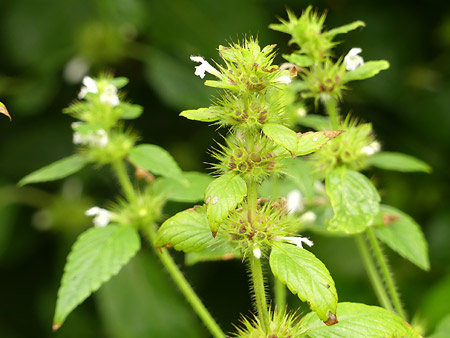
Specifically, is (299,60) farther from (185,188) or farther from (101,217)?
(101,217)

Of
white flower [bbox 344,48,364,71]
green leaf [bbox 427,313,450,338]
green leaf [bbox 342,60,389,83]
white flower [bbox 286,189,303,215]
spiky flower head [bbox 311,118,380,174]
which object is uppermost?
white flower [bbox 344,48,364,71]

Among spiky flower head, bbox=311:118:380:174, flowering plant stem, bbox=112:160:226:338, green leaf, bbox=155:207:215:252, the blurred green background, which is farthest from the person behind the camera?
the blurred green background

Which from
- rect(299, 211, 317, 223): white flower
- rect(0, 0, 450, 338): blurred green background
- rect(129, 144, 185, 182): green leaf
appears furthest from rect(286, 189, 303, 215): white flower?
rect(0, 0, 450, 338): blurred green background

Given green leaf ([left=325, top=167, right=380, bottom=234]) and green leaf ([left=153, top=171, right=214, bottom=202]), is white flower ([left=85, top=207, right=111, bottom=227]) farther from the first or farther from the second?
green leaf ([left=325, top=167, right=380, bottom=234])

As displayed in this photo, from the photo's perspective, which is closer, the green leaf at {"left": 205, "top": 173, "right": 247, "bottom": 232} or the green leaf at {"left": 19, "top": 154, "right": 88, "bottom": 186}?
the green leaf at {"left": 205, "top": 173, "right": 247, "bottom": 232}

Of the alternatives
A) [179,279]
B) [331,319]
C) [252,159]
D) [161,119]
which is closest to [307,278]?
[331,319]

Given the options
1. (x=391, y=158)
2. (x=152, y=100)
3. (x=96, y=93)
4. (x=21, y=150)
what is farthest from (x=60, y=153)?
(x=391, y=158)
